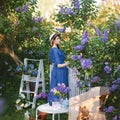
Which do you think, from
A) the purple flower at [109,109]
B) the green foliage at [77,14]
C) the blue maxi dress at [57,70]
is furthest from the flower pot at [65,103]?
the green foliage at [77,14]

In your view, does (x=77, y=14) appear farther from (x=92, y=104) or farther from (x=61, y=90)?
(x=92, y=104)

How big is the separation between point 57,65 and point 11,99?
243 centimetres

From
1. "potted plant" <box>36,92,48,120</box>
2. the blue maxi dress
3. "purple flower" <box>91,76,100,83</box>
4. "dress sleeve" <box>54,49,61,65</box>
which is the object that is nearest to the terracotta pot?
"potted plant" <box>36,92,48,120</box>

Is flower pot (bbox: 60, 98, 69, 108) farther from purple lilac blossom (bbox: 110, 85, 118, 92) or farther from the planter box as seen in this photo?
purple lilac blossom (bbox: 110, 85, 118, 92)

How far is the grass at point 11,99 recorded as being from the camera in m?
7.07

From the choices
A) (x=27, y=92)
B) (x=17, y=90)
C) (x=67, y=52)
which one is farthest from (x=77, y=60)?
(x=17, y=90)

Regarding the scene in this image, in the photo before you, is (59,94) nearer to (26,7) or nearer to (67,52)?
(67,52)

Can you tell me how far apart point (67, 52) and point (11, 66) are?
2786 millimetres

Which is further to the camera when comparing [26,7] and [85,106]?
[26,7]

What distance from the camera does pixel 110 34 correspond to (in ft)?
17.7

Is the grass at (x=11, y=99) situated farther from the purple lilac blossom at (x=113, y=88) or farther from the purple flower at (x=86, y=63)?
the purple lilac blossom at (x=113, y=88)

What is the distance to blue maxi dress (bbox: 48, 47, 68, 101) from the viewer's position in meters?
6.04

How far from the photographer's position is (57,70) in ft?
20.3

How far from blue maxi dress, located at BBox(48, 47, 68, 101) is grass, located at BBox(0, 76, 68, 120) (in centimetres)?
67
